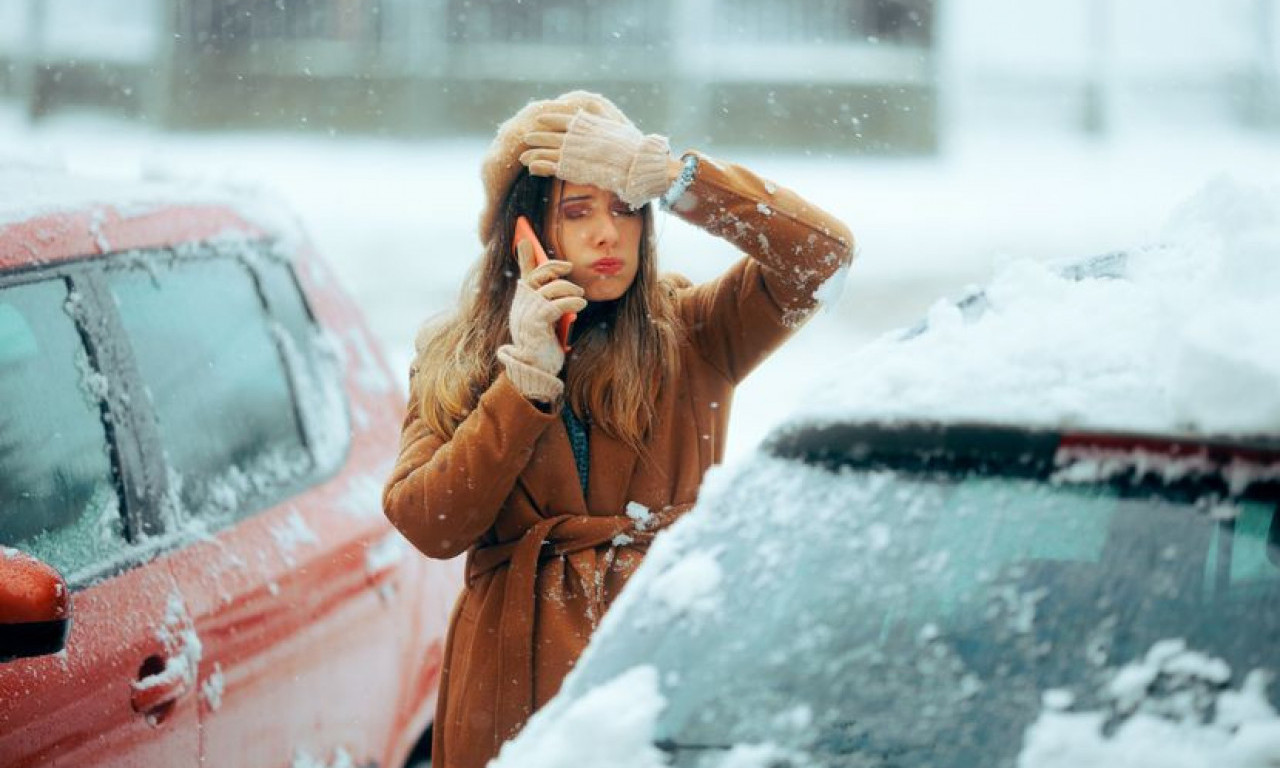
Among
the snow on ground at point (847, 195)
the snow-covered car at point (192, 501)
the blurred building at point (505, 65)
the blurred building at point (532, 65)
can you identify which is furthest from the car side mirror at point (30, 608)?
the blurred building at point (532, 65)

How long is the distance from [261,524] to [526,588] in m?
0.85

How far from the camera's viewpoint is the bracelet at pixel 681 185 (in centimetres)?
281

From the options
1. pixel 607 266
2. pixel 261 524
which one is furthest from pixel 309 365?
pixel 607 266

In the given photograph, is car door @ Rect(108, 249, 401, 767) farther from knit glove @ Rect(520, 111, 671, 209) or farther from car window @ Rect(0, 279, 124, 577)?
knit glove @ Rect(520, 111, 671, 209)

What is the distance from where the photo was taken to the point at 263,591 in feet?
10.6

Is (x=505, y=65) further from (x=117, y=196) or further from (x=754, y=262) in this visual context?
(x=754, y=262)

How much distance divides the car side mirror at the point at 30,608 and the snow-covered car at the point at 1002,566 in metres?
0.83

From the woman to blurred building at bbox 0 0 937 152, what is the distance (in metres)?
15.6

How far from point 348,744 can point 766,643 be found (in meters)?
1.69

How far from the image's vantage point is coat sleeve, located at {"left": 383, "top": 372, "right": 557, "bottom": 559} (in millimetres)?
2646

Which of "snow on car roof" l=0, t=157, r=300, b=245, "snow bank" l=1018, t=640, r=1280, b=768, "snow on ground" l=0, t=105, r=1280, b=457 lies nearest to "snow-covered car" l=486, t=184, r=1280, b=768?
"snow bank" l=1018, t=640, r=1280, b=768

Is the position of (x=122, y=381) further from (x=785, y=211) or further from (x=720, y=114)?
(x=720, y=114)

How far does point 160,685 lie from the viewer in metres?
2.90

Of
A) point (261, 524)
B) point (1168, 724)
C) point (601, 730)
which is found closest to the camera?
point (1168, 724)
